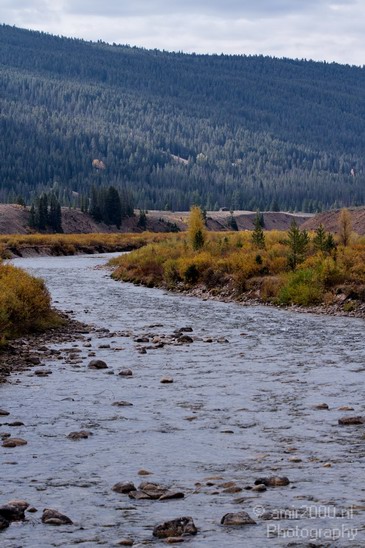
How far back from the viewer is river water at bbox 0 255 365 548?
36.4 feet

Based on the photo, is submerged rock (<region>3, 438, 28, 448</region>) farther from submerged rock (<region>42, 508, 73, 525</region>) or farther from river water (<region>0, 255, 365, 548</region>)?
submerged rock (<region>42, 508, 73, 525</region>)

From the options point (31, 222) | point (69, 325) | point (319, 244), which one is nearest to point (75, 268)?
point (319, 244)

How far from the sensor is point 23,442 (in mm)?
14492

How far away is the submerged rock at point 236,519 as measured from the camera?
36.4ft

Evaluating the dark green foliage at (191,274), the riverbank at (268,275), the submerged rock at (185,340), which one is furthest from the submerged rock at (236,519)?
the dark green foliage at (191,274)

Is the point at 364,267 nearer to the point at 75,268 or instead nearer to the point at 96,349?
the point at 96,349

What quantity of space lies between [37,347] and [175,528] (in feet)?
47.3

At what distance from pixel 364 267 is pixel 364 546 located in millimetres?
27753

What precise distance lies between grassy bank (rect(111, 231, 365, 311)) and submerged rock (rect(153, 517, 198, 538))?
79.9 feet

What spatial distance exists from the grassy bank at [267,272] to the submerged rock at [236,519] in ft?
78.5

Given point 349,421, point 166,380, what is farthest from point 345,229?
point 349,421

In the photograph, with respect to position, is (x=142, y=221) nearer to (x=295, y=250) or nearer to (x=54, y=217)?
(x=54, y=217)

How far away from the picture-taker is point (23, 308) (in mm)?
27172

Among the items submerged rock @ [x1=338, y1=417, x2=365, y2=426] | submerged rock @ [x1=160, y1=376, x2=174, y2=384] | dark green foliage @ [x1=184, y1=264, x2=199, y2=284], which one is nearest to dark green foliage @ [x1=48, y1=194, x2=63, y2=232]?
dark green foliage @ [x1=184, y1=264, x2=199, y2=284]
